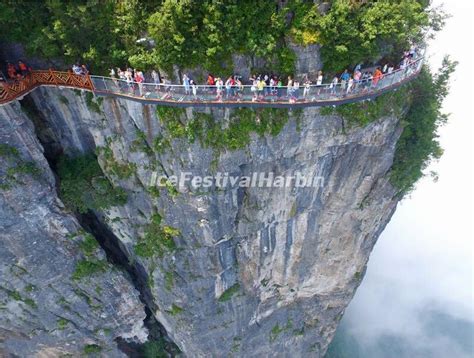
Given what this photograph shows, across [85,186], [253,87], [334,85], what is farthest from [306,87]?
[85,186]

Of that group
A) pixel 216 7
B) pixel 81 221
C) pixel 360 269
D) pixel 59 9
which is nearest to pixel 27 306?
pixel 81 221

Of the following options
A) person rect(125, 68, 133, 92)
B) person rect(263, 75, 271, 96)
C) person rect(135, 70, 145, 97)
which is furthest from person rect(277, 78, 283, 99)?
person rect(125, 68, 133, 92)

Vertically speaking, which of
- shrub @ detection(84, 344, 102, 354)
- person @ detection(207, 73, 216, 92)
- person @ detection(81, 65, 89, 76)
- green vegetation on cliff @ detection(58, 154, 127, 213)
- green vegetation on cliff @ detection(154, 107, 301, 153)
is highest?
person @ detection(81, 65, 89, 76)

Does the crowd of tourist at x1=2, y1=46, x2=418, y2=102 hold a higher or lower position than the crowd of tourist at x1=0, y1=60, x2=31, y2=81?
lower

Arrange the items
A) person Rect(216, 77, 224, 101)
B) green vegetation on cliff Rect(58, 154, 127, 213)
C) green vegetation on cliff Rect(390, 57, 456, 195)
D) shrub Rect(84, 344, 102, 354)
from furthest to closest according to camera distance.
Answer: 1. shrub Rect(84, 344, 102, 354)
2. green vegetation on cliff Rect(58, 154, 127, 213)
3. green vegetation on cliff Rect(390, 57, 456, 195)
4. person Rect(216, 77, 224, 101)

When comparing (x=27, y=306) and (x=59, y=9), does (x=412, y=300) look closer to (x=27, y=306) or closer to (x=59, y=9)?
(x=27, y=306)

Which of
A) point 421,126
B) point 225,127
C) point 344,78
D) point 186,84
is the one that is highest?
point 186,84

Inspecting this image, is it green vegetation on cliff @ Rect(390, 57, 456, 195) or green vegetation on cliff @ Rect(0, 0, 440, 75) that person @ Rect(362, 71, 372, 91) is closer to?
green vegetation on cliff @ Rect(0, 0, 440, 75)

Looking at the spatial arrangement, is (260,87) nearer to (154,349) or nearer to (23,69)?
(23,69)
